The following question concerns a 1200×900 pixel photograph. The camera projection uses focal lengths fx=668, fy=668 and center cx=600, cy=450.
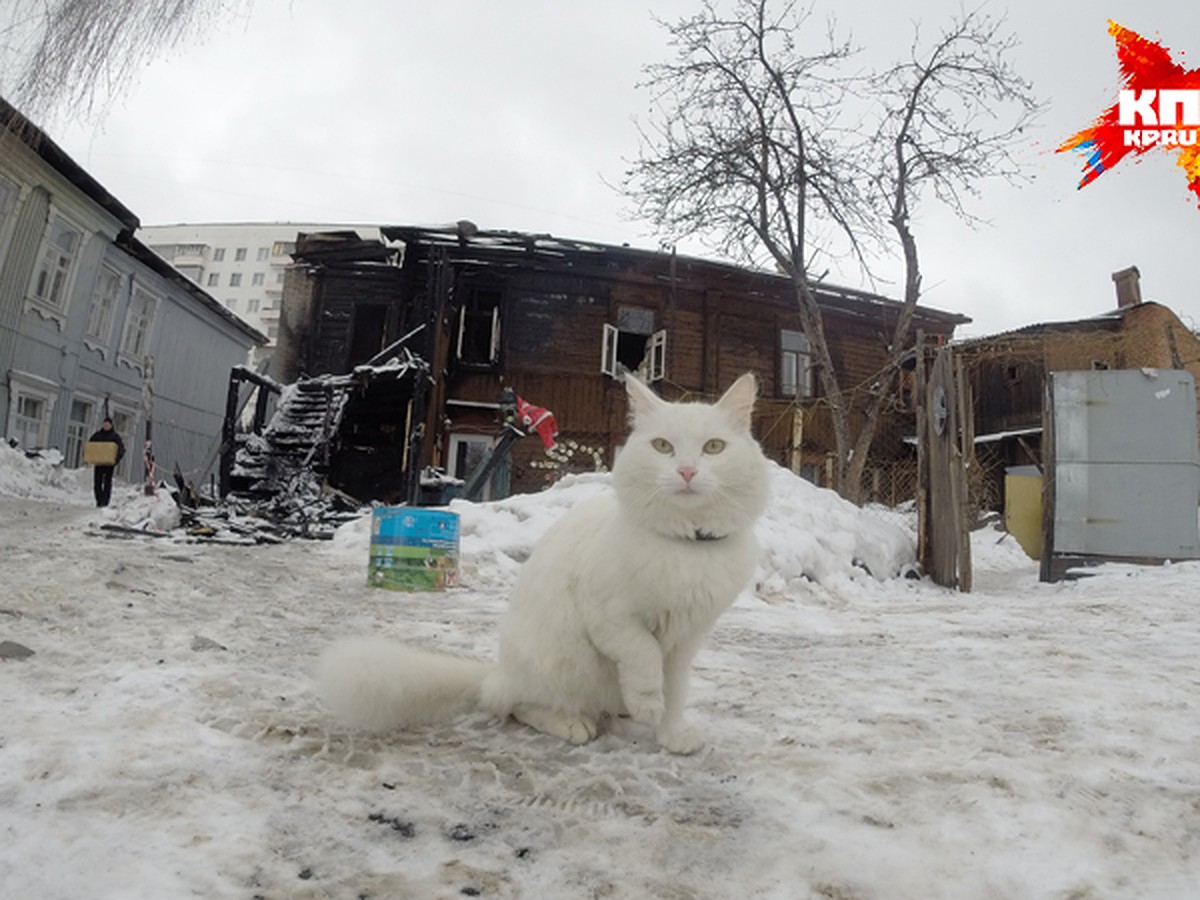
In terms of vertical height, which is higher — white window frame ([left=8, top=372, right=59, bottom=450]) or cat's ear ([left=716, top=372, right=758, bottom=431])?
white window frame ([left=8, top=372, right=59, bottom=450])

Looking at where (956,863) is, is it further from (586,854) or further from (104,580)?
(104,580)

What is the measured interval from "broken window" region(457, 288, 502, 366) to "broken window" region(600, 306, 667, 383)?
8.91 feet

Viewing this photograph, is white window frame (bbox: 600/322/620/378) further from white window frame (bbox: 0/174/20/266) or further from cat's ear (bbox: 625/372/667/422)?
cat's ear (bbox: 625/372/667/422)

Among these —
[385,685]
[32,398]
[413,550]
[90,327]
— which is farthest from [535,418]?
[385,685]

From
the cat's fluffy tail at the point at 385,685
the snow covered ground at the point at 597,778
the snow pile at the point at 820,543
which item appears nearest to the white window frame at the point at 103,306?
the snow covered ground at the point at 597,778

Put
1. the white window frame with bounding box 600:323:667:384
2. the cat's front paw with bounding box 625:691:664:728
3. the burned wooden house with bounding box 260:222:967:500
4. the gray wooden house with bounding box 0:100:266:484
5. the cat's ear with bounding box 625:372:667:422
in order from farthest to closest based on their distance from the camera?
the white window frame with bounding box 600:323:667:384, the burned wooden house with bounding box 260:222:967:500, the gray wooden house with bounding box 0:100:266:484, the cat's ear with bounding box 625:372:667:422, the cat's front paw with bounding box 625:691:664:728

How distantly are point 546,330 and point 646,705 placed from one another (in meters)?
15.3

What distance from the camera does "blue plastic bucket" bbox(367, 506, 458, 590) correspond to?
529 cm

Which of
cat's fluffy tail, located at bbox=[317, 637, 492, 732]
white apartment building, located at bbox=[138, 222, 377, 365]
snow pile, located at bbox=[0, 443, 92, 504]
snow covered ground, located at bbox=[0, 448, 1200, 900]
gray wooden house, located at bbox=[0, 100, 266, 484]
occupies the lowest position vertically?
snow covered ground, located at bbox=[0, 448, 1200, 900]

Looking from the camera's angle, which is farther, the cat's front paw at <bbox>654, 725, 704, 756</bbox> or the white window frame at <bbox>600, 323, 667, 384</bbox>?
the white window frame at <bbox>600, 323, 667, 384</bbox>

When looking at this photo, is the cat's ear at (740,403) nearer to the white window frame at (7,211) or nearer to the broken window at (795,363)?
the white window frame at (7,211)

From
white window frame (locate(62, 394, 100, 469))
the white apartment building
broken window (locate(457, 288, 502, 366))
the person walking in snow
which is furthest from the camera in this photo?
the white apartment building

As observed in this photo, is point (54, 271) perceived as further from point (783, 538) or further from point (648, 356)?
point (783, 538)

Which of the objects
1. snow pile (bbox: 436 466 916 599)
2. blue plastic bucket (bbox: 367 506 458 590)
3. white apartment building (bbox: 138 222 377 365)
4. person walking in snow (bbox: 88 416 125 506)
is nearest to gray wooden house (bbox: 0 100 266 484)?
person walking in snow (bbox: 88 416 125 506)
